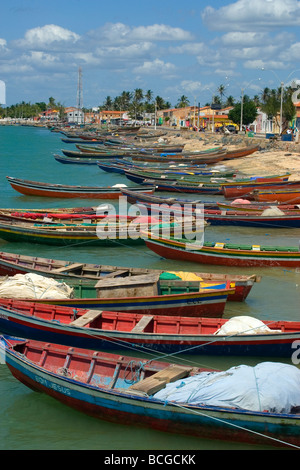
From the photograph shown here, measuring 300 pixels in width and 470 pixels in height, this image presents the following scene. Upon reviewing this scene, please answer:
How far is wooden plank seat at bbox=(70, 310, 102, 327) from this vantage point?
1399 cm

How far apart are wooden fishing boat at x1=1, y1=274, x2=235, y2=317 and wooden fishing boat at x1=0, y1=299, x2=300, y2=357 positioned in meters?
0.53

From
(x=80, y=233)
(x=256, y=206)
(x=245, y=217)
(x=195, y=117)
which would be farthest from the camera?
(x=195, y=117)

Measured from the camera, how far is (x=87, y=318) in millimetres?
14273

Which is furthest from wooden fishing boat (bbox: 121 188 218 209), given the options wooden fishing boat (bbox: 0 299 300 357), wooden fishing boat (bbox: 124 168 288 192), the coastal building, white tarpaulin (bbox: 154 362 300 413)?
the coastal building

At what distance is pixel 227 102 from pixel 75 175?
91.9 m

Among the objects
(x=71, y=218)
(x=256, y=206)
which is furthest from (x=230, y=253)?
(x=256, y=206)

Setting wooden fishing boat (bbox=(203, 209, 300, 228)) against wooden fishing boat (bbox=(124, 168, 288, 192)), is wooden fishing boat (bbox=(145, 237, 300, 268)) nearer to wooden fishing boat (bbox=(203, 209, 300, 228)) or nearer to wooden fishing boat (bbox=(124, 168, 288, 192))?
wooden fishing boat (bbox=(203, 209, 300, 228))

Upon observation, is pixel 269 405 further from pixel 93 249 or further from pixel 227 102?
pixel 227 102

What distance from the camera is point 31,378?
467 inches

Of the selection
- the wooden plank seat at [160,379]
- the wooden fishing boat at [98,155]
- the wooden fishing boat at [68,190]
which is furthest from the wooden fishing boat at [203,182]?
the wooden plank seat at [160,379]

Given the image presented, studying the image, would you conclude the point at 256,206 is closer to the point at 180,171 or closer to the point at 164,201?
the point at 164,201

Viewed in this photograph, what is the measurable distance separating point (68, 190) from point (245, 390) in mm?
29080

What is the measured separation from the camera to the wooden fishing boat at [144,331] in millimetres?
13461
